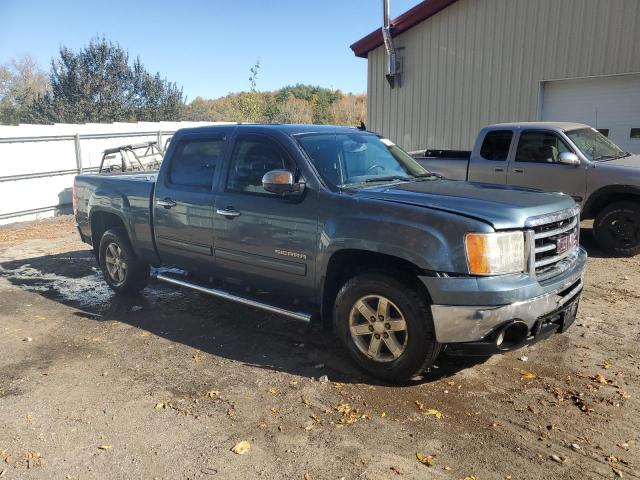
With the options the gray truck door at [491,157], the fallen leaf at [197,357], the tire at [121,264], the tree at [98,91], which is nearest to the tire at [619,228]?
the gray truck door at [491,157]

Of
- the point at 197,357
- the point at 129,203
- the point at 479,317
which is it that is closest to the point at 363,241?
the point at 479,317

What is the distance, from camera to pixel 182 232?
5383mm

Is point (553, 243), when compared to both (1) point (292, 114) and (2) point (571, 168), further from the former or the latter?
(1) point (292, 114)

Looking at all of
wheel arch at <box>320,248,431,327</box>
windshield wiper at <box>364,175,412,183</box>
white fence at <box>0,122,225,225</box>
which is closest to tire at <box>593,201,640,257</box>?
windshield wiper at <box>364,175,412,183</box>

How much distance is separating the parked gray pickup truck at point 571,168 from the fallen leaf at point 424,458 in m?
5.77

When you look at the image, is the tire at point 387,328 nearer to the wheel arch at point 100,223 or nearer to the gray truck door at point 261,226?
the gray truck door at point 261,226

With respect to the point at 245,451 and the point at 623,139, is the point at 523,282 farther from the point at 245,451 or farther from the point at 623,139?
the point at 623,139

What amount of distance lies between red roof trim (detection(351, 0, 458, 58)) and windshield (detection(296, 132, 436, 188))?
32.9 ft

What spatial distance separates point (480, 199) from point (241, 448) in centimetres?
233

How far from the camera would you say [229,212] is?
485 cm

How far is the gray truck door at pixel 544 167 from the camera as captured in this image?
7.85m

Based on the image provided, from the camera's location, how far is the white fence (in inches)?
507

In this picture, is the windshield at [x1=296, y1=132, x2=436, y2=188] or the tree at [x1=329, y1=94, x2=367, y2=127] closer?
the windshield at [x1=296, y1=132, x2=436, y2=188]

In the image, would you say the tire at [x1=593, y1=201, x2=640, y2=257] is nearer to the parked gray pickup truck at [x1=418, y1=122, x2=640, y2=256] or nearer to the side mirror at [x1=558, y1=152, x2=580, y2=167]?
the parked gray pickup truck at [x1=418, y1=122, x2=640, y2=256]
